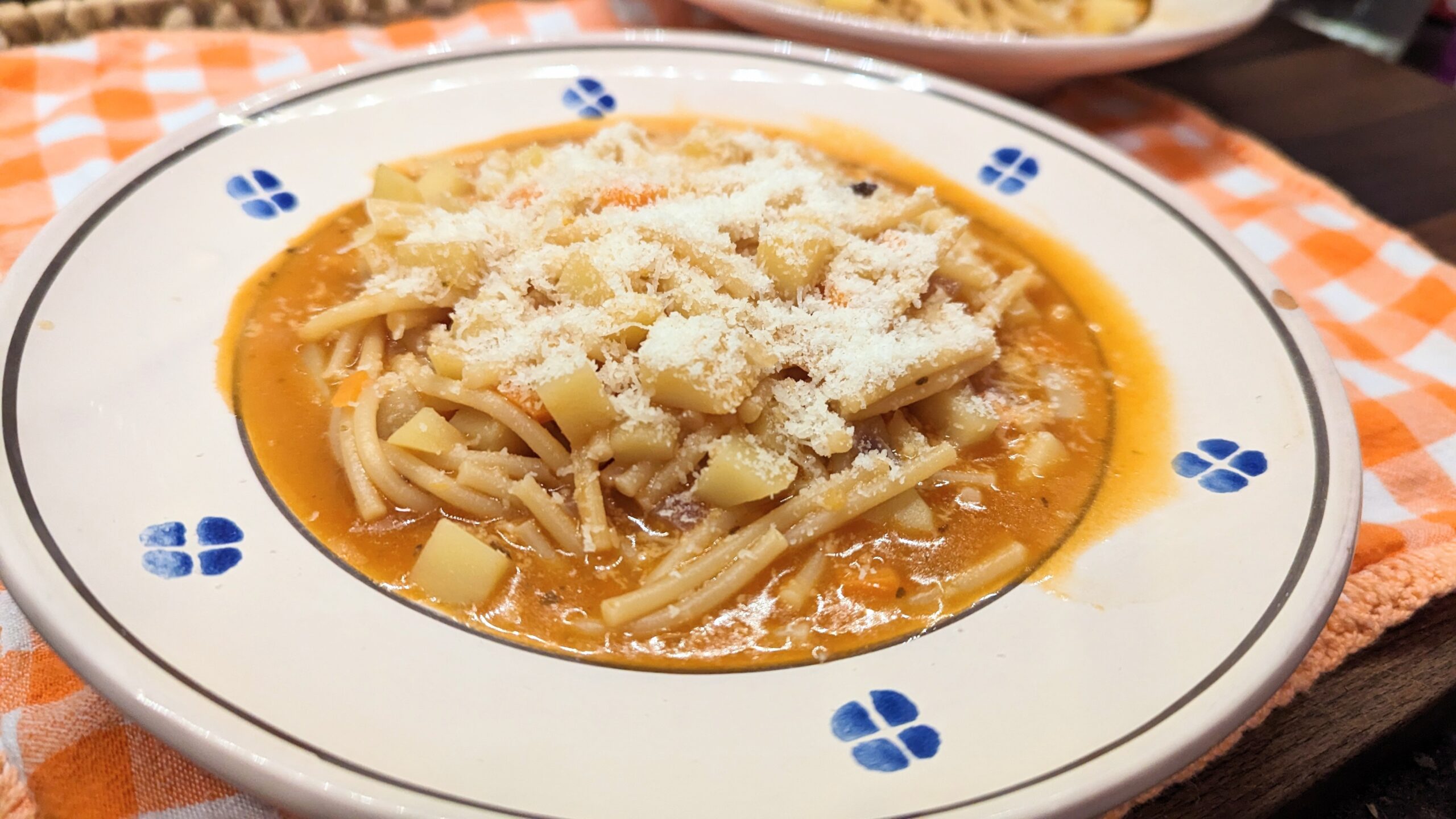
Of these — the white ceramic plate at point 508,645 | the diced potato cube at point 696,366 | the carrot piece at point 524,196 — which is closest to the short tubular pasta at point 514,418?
the diced potato cube at point 696,366

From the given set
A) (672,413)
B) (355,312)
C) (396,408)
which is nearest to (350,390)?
(396,408)

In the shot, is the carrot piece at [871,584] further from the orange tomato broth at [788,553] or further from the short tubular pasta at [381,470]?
the short tubular pasta at [381,470]

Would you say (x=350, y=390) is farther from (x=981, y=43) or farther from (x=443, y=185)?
(x=981, y=43)

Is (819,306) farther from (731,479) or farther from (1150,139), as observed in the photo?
(1150,139)

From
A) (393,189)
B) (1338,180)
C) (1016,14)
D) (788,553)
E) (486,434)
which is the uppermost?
(393,189)

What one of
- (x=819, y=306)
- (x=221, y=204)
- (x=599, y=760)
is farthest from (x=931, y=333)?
(x=221, y=204)
